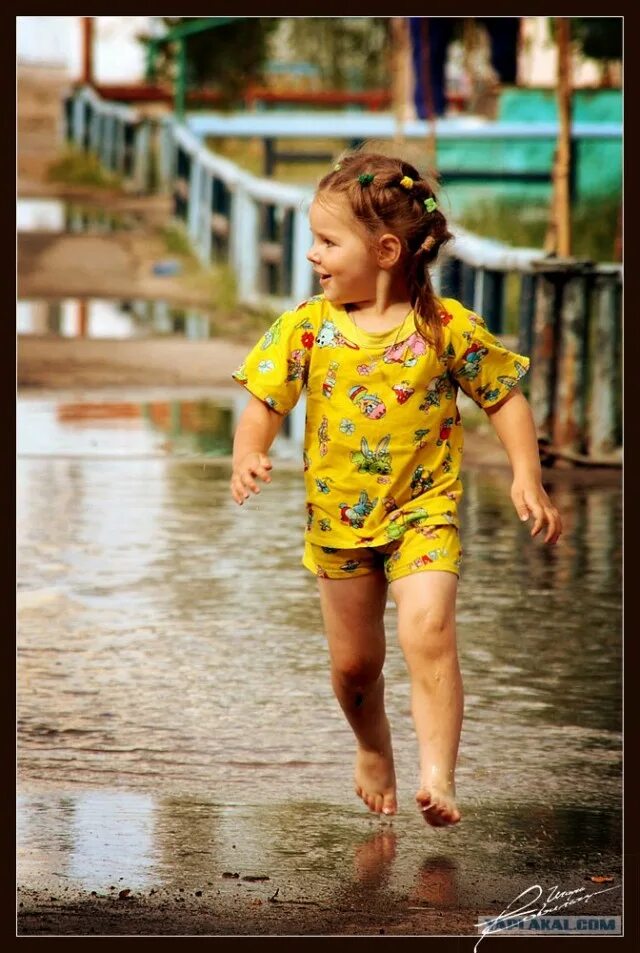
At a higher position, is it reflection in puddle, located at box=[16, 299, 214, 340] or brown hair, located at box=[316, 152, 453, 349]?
brown hair, located at box=[316, 152, 453, 349]

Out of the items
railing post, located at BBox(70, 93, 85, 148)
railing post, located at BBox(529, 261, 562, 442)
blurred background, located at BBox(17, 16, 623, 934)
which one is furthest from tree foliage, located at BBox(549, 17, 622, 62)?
railing post, located at BBox(529, 261, 562, 442)

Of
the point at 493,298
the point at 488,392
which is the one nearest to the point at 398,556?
the point at 488,392

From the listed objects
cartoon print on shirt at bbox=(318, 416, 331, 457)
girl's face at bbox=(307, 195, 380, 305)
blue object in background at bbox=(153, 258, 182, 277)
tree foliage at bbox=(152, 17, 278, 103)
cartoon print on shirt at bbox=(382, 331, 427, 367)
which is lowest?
blue object in background at bbox=(153, 258, 182, 277)

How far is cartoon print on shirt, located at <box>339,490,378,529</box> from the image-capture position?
4.78 meters

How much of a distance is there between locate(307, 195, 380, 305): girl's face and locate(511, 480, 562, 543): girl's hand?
0.57 m

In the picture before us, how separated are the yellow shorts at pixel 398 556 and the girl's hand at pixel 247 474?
1.06 ft

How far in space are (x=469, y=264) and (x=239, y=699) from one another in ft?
17.8

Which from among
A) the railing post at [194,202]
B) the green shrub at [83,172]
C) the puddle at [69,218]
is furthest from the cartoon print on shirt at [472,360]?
the green shrub at [83,172]

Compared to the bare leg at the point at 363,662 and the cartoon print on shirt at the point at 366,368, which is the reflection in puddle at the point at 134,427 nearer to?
the bare leg at the point at 363,662

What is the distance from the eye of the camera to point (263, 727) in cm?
600

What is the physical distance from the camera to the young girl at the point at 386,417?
15.4 feet

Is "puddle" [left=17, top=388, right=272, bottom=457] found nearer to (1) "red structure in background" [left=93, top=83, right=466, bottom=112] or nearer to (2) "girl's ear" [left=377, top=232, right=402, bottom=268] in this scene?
(2) "girl's ear" [left=377, top=232, right=402, bottom=268]

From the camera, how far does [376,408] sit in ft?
15.6
